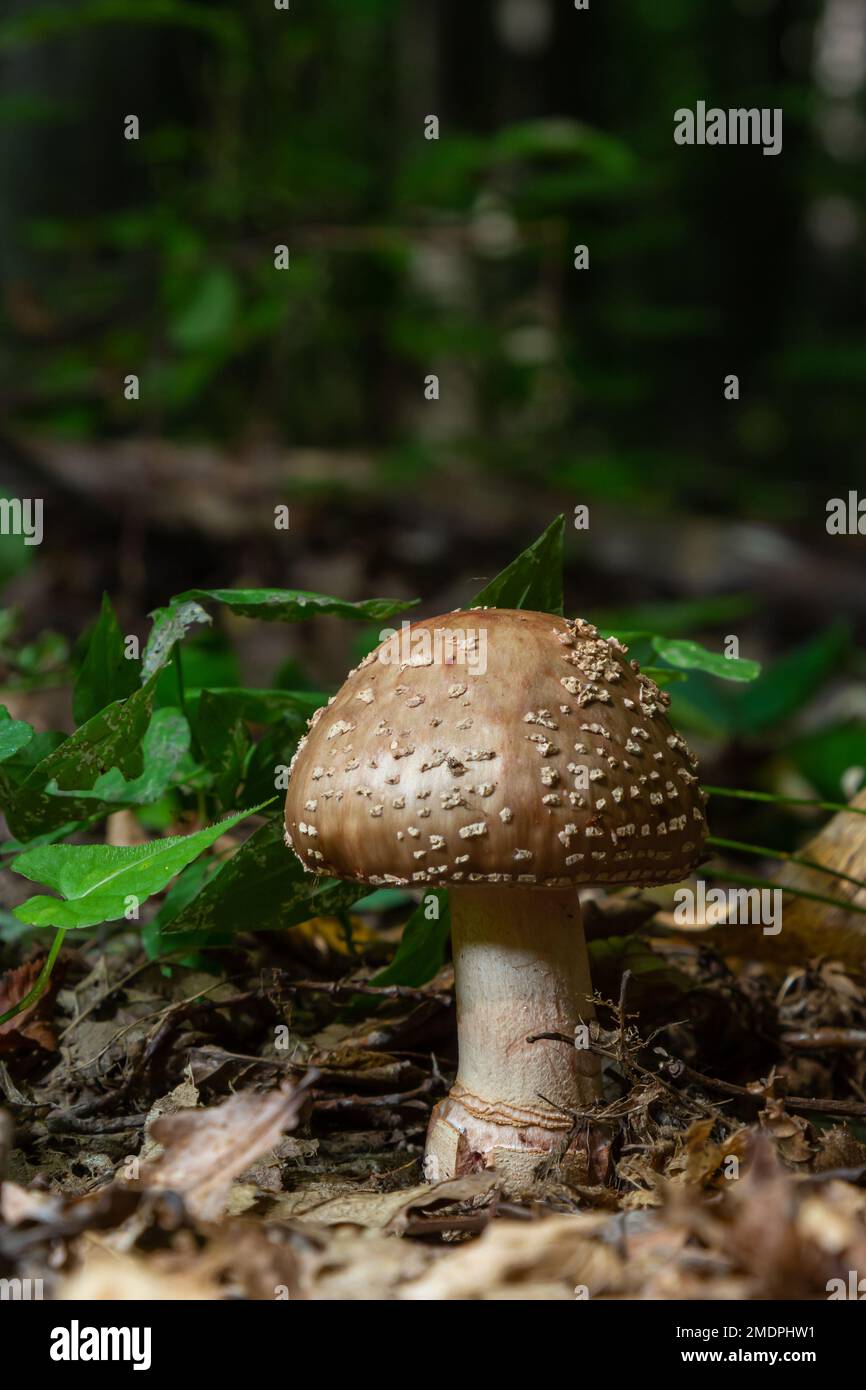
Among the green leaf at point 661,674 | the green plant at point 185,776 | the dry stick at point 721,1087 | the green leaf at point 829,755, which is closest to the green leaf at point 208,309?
the green leaf at point 829,755

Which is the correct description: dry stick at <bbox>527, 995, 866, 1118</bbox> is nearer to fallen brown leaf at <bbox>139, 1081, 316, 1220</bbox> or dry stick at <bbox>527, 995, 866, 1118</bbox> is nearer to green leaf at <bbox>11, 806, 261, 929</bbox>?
fallen brown leaf at <bbox>139, 1081, 316, 1220</bbox>

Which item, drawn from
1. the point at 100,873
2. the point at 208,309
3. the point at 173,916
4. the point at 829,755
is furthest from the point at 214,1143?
the point at 208,309

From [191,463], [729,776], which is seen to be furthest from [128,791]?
[191,463]

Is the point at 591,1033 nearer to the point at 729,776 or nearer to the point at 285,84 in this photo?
the point at 729,776

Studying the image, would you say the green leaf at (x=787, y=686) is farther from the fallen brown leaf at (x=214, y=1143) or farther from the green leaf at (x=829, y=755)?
the fallen brown leaf at (x=214, y=1143)

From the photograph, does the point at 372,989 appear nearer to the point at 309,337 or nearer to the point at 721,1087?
the point at 721,1087
